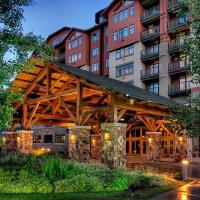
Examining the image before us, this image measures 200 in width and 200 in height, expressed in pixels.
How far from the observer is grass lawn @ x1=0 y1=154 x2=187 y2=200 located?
11203 mm

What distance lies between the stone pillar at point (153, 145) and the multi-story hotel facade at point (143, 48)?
1048 centimetres

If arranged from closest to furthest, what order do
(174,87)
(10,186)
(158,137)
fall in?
(10,186) < (158,137) < (174,87)

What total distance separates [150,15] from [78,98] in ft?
101

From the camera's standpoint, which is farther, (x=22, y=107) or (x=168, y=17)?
(x=168, y=17)

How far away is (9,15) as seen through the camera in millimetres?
12484

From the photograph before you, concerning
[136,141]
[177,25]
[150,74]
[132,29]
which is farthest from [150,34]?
[136,141]

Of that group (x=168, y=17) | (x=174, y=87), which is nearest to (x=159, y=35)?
(x=168, y=17)

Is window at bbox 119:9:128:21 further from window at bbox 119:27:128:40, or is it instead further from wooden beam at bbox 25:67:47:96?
wooden beam at bbox 25:67:47:96

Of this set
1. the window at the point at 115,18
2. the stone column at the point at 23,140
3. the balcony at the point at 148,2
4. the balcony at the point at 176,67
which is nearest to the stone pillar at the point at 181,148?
the stone column at the point at 23,140

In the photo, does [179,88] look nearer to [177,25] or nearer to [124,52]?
[177,25]

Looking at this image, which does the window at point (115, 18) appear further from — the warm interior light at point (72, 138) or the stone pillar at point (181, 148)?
the warm interior light at point (72, 138)

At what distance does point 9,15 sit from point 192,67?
22.7 feet

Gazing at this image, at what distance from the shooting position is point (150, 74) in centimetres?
4775

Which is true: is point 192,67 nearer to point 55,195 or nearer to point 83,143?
point 55,195
